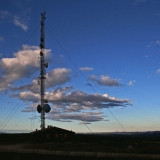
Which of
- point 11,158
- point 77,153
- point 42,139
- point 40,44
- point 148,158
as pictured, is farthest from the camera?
point 40,44

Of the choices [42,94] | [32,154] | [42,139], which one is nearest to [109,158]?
[32,154]

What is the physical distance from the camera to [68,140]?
53062 mm

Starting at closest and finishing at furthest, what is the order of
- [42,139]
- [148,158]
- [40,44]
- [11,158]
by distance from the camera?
[148,158] < [11,158] < [42,139] < [40,44]

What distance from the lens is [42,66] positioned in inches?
2190

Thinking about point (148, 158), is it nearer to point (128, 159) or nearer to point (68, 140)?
point (128, 159)

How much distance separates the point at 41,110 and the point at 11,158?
27.0 m

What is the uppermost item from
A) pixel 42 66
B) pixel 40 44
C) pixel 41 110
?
pixel 40 44

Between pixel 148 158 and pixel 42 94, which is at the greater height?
pixel 42 94

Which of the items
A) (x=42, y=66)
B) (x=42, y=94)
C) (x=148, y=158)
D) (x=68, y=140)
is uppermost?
(x=42, y=66)

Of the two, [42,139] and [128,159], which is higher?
[42,139]

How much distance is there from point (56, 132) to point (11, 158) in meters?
23.7

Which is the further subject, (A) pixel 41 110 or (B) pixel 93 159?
(A) pixel 41 110

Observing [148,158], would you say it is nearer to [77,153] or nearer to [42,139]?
[77,153]

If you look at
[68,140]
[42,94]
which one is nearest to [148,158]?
[68,140]
